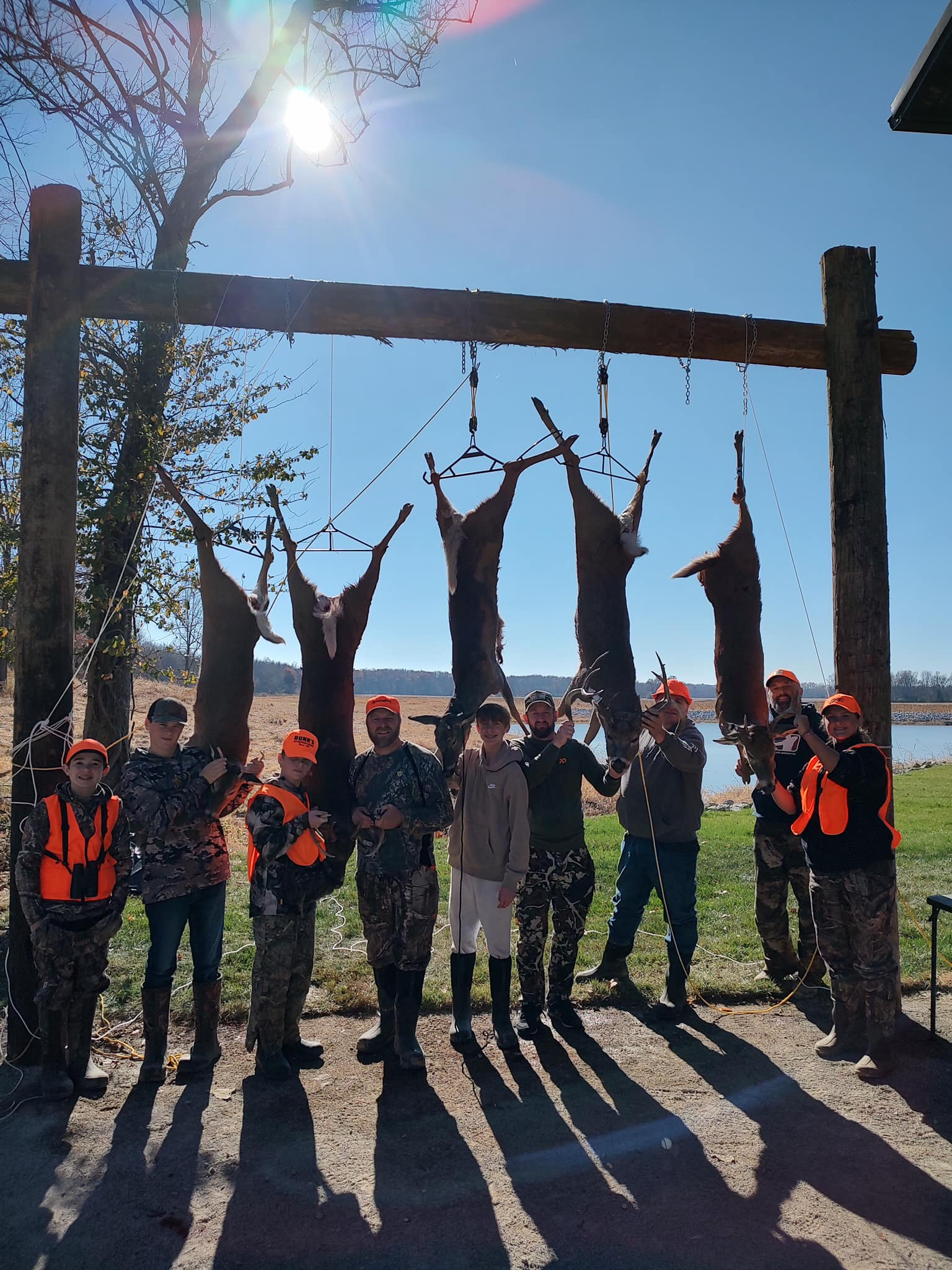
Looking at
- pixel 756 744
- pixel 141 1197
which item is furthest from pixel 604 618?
pixel 141 1197

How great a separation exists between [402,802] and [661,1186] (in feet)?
8.43

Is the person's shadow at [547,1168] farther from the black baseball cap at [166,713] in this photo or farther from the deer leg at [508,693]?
the black baseball cap at [166,713]

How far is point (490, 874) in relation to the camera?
5828 mm

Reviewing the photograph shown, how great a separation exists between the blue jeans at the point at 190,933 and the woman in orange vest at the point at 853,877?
3951 mm

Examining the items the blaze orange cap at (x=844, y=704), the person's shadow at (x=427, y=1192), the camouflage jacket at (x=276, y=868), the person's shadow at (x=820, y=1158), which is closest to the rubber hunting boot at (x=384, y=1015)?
the person's shadow at (x=427, y=1192)

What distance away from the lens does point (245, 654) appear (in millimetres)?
5613

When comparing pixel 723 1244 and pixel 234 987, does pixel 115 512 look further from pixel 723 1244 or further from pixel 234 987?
pixel 723 1244

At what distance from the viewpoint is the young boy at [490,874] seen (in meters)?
5.80

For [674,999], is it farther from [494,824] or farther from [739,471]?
[739,471]

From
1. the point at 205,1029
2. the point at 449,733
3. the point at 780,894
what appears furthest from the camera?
the point at 780,894

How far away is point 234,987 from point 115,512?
4.25 m

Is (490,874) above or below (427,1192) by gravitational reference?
above

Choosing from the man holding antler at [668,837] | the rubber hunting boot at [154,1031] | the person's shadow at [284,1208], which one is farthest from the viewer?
the man holding antler at [668,837]

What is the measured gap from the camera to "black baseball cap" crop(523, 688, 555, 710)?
20.5 ft
